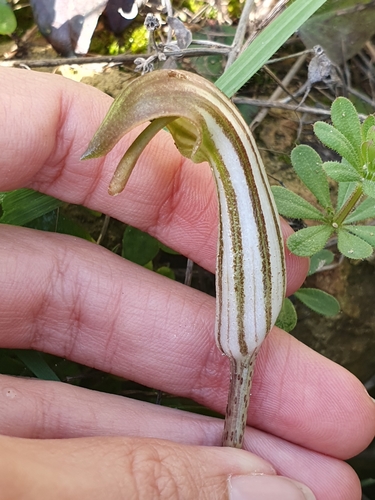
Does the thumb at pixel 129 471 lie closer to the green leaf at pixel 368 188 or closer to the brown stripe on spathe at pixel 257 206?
the brown stripe on spathe at pixel 257 206

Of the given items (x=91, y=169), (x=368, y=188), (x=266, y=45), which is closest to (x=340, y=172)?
(x=368, y=188)

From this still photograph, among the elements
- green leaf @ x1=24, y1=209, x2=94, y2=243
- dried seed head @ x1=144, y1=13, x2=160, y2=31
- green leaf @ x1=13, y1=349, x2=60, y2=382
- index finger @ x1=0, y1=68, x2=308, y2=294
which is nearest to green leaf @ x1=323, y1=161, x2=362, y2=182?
index finger @ x1=0, y1=68, x2=308, y2=294

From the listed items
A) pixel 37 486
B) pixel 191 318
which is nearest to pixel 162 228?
pixel 191 318

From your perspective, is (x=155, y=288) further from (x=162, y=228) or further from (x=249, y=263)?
(x=249, y=263)

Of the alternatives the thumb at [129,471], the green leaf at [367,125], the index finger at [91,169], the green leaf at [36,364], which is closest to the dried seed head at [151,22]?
the index finger at [91,169]

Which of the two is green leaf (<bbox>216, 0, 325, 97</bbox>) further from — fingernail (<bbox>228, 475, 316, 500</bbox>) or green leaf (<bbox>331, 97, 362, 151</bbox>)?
fingernail (<bbox>228, 475, 316, 500</bbox>)
